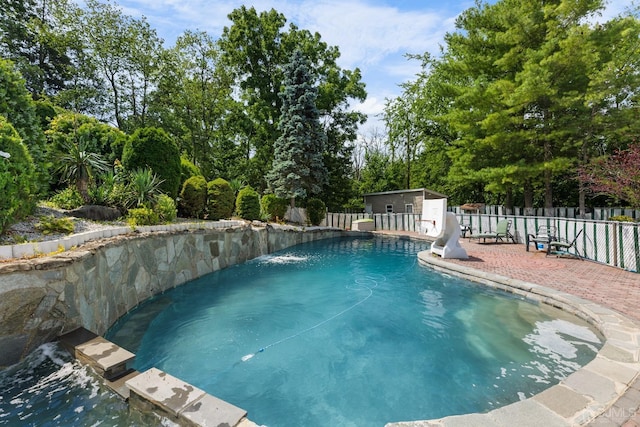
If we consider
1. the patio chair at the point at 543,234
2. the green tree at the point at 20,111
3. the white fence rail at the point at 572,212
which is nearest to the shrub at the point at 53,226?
the green tree at the point at 20,111

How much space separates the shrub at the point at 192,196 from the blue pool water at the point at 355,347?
3106mm

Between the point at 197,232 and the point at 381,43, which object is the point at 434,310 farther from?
the point at 381,43

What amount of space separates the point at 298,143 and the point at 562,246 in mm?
11458

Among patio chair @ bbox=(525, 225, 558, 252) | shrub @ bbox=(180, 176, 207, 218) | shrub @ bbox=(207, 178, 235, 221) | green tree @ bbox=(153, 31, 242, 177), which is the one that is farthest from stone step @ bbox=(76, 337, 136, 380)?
green tree @ bbox=(153, 31, 242, 177)

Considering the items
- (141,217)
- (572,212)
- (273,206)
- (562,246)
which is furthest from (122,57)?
(572,212)

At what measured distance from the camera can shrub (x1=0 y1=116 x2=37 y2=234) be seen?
3.25 meters

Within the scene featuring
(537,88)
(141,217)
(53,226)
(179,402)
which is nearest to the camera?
(179,402)

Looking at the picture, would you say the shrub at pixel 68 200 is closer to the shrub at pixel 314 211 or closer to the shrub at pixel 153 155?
the shrub at pixel 153 155

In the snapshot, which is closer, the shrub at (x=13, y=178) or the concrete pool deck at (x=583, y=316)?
the concrete pool deck at (x=583, y=316)

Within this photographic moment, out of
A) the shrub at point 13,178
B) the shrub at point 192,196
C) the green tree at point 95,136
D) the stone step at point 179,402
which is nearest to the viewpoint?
the stone step at point 179,402

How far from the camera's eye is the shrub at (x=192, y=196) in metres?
8.52

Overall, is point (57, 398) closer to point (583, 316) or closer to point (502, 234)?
point (583, 316)

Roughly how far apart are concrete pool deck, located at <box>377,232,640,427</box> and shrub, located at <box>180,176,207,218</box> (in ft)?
22.6

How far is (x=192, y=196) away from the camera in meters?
8.54
